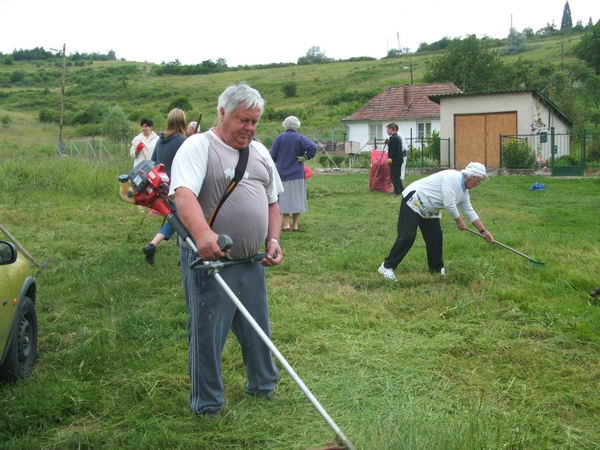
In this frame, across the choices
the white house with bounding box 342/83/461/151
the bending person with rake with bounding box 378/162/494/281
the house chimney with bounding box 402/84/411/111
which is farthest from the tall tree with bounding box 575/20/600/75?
the bending person with rake with bounding box 378/162/494/281

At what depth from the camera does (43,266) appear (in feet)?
27.0

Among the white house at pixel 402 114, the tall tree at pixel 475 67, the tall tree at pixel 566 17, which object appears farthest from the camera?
the tall tree at pixel 566 17

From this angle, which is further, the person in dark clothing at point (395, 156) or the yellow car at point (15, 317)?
the person in dark clothing at point (395, 156)

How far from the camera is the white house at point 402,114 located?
132 feet

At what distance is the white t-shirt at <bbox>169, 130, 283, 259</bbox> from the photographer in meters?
3.58

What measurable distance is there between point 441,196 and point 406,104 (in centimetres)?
3464

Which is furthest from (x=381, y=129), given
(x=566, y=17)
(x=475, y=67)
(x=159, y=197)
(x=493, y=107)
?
(x=566, y=17)

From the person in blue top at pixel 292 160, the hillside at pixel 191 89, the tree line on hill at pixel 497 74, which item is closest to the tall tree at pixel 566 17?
the hillside at pixel 191 89

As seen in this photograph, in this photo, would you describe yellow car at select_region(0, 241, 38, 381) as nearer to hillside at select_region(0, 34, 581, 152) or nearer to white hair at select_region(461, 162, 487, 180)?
white hair at select_region(461, 162, 487, 180)

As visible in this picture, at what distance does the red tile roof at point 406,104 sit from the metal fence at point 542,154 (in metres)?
15.5

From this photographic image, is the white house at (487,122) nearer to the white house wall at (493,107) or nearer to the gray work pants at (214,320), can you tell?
the white house wall at (493,107)

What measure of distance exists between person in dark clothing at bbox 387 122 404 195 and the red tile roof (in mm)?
24220

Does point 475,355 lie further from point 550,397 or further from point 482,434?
point 482,434

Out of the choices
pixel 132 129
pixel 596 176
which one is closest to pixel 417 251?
pixel 596 176
